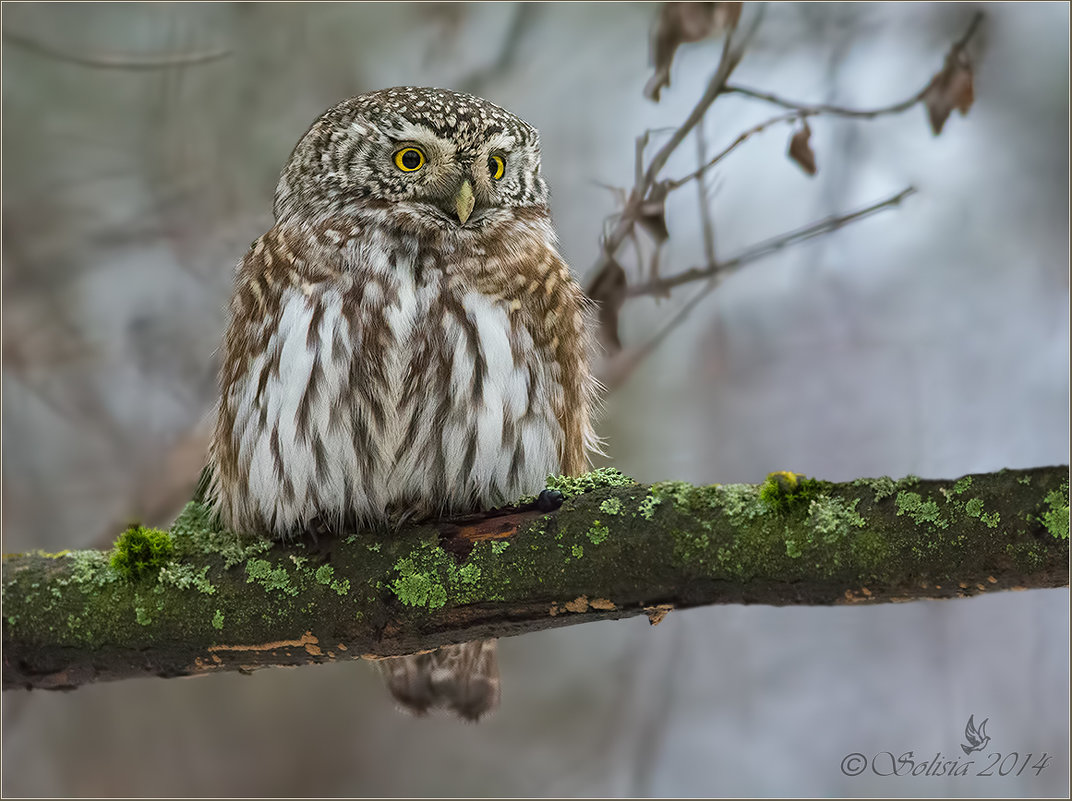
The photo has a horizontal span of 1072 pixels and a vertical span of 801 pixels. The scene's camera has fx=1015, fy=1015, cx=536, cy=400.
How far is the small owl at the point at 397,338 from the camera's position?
262 cm

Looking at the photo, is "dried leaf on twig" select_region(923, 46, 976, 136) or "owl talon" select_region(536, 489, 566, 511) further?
"dried leaf on twig" select_region(923, 46, 976, 136)

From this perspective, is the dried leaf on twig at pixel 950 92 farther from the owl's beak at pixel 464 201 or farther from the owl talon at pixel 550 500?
the owl talon at pixel 550 500

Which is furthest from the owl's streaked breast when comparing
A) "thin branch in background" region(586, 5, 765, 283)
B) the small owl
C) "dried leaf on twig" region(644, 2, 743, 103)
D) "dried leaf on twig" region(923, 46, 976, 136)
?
"dried leaf on twig" region(923, 46, 976, 136)

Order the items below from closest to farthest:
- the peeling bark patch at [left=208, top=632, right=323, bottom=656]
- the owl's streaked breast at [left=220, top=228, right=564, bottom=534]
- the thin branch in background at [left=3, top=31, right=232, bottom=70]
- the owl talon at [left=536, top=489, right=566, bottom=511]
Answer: the owl talon at [left=536, top=489, right=566, bottom=511] → the peeling bark patch at [left=208, top=632, right=323, bottom=656] → the owl's streaked breast at [left=220, top=228, right=564, bottom=534] → the thin branch in background at [left=3, top=31, right=232, bottom=70]

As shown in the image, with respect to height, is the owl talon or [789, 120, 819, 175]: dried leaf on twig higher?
[789, 120, 819, 175]: dried leaf on twig

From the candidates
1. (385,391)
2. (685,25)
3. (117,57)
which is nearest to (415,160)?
(385,391)

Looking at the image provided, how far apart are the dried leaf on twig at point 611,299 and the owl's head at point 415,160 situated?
0.32m

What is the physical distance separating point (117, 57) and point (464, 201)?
2227 mm

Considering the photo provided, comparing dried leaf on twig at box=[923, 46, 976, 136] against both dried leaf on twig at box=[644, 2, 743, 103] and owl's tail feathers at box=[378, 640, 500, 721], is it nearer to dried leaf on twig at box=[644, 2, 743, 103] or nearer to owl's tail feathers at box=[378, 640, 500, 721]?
dried leaf on twig at box=[644, 2, 743, 103]

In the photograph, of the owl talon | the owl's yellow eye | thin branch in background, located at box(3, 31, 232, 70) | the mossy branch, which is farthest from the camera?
thin branch in background, located at box(3, 31, 232, 70)

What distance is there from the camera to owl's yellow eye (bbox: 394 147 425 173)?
108 inches

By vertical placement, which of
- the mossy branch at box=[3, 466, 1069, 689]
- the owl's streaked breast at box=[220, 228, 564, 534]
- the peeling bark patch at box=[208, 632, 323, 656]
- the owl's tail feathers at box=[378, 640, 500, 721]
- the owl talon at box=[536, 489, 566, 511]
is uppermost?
the owl's streaked breast at box=[220, 228, 564, 534]

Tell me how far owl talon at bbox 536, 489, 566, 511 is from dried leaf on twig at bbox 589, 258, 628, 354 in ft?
2.30

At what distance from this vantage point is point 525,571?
228 cm
